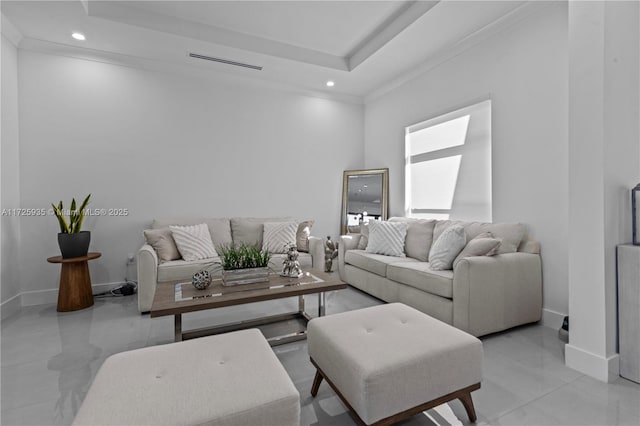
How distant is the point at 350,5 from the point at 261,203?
2602mm

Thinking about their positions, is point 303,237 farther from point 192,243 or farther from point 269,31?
point 269,31

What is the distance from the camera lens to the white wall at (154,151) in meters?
3.28

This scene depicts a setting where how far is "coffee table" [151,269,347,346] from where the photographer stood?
1839mm

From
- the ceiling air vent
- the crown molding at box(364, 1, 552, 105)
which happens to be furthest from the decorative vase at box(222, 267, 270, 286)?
the crown molding at box(364, 1, 552, 105)

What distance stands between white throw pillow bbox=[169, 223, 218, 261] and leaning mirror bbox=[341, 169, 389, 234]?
2157mm

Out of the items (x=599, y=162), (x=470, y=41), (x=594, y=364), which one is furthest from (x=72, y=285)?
(x=470, y=41)

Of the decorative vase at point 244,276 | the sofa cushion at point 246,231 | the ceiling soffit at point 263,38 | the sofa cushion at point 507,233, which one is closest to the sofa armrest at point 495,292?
the sofa cushion at point 507,233

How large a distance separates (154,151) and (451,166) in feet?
11.9

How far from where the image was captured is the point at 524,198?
2.75 metres

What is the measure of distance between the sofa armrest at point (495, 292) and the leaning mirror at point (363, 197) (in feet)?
7.17

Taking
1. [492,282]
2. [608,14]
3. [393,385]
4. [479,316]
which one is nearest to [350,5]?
[608,14]

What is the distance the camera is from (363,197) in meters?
4.70

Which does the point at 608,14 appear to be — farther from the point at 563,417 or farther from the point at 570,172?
the point at 563,417

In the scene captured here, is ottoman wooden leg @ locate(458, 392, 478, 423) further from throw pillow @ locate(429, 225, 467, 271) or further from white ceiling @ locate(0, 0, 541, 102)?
white ceiling @ locate(0, 0, 541, 102)
